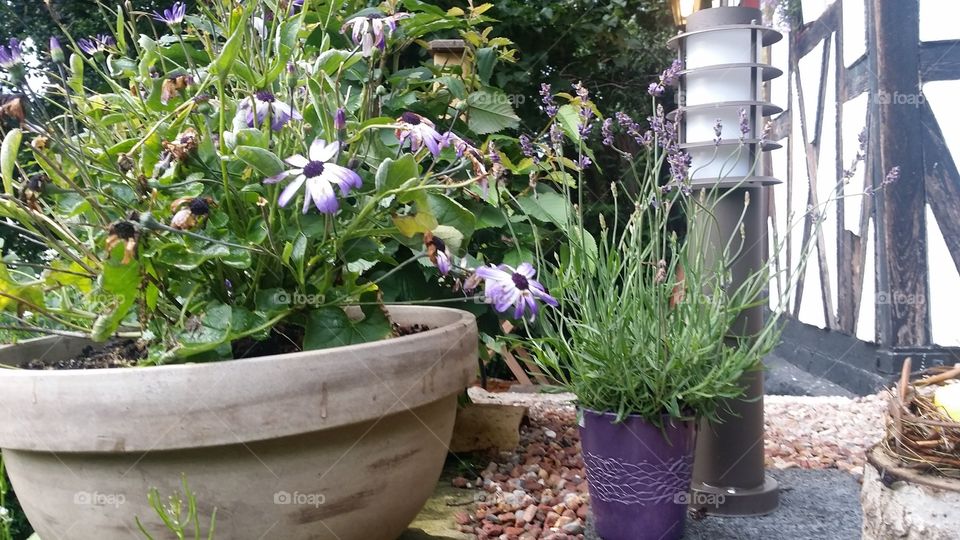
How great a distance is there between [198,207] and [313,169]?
0.52 feet

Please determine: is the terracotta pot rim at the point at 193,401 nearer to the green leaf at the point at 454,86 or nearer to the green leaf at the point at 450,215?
the green leaf at the point at 450,215

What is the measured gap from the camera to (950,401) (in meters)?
0.99

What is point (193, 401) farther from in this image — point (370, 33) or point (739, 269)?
point (739, 269)

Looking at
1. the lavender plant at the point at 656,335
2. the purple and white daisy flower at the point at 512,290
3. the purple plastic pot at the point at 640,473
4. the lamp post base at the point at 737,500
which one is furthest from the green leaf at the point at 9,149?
the lamp post base at the point at 737,500

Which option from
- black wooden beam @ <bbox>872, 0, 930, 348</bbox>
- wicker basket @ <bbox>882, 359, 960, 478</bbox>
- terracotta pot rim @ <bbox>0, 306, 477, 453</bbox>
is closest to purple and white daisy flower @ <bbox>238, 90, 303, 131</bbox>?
terracotta pot rim @ <bbox>0, 306, 477, 453</bbox>

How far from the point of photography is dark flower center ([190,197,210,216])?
3.05 ft

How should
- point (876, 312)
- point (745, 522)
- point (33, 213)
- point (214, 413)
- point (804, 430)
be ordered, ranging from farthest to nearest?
1. point (876, 312)
2. point (804, 430)
3. point (745, 522)
4. point (33, 213)
5. point (214, 413)

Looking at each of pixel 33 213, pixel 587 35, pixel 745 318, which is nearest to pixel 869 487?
pixel 745 318

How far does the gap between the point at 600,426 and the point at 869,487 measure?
43 cm

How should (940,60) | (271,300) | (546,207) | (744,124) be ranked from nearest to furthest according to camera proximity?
(271,300)
(744,124)
(546,207)
(940,60)

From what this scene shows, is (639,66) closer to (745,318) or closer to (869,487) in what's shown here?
(745,318)

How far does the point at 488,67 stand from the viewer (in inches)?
71.4

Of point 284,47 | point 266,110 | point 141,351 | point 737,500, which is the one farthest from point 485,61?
point 737,500

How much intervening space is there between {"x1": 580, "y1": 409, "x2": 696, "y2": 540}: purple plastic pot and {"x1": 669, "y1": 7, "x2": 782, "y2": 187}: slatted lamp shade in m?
0.57
